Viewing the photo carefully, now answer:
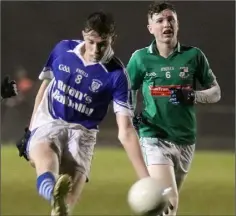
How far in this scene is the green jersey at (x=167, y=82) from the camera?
8.08 metres

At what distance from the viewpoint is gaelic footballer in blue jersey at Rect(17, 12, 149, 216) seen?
272 inches

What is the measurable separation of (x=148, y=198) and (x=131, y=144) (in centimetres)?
49

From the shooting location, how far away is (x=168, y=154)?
26.5 ft

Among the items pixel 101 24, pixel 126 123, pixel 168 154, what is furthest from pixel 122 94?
pixel 168 154

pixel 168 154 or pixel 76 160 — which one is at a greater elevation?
pixel 76 160

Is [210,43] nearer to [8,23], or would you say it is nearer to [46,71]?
[8,23]

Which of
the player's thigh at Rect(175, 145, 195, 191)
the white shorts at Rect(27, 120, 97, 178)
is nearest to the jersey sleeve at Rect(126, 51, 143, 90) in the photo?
the player's thigh at Rect(175, 145, 195, 191)

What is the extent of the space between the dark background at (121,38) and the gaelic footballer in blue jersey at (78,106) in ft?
52.0

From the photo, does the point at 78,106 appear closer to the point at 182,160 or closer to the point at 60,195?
the point at 60,195

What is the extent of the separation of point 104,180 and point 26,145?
30.8 feet

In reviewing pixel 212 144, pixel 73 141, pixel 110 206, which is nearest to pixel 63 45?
pixel 73 141

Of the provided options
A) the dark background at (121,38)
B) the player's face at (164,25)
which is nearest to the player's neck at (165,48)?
the player's face at (164,25)

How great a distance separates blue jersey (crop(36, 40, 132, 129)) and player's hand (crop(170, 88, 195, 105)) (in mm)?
874

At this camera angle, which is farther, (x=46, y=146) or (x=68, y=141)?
(x=68, y=141)
